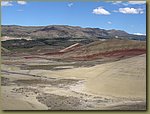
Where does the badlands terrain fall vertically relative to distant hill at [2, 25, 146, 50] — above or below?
below

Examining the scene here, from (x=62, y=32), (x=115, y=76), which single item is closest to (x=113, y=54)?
(x=115, y=76)

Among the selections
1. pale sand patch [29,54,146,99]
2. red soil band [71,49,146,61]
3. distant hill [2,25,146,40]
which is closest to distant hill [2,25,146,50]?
distant hill [2,25,146,40]

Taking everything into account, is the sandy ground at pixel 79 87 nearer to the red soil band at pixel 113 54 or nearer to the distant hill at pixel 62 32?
the red soil band at pixel 113 54

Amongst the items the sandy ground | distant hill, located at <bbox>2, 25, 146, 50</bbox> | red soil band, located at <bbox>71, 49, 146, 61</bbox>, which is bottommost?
the sandy ground

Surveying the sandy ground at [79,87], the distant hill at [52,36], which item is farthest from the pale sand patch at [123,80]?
the distant hill at [52,36]

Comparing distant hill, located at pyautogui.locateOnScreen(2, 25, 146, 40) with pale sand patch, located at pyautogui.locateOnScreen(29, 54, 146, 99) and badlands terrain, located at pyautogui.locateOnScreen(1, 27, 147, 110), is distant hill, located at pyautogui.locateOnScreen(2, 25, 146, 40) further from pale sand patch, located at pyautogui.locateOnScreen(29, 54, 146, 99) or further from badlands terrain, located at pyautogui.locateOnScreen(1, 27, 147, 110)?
pale sand patch, located at pyautogui.locateOnScreen(29, 54, 146, 99)

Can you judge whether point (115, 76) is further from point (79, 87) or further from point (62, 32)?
point (62, 32)

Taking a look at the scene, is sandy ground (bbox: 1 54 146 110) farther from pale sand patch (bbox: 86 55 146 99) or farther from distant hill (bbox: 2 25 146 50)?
distant hill (bbox: 2 25 146 50)

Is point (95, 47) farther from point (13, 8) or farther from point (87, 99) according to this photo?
point (13, 8)
